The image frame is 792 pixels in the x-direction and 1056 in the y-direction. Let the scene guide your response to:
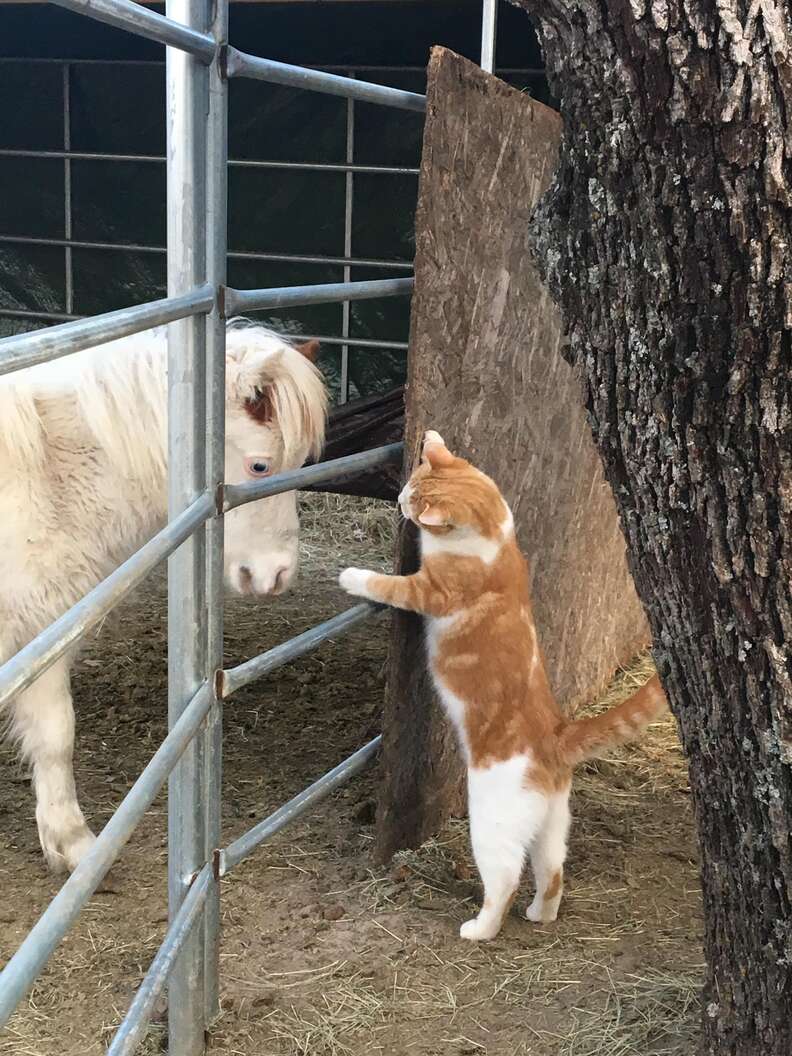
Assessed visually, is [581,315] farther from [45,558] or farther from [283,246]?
[283,246]

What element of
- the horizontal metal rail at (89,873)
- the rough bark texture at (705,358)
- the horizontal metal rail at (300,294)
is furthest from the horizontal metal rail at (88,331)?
the horizontal metal rail at (89,873)

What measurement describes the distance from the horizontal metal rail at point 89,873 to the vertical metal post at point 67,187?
5.74 metres

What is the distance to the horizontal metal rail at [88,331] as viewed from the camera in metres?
1.13

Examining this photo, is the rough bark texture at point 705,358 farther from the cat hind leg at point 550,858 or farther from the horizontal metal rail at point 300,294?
the cat hind leg at point 550,858

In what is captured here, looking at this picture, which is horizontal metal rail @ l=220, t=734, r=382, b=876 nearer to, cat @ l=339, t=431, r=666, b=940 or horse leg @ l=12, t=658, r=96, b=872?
cat @ l=339, t=431, r=666, b=940

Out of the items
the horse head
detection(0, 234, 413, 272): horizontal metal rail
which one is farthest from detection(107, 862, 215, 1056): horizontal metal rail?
detection(0, 234, 413, 272): horizontal metal rail

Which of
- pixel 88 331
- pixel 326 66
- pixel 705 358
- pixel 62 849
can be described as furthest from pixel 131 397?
pixel 326 66

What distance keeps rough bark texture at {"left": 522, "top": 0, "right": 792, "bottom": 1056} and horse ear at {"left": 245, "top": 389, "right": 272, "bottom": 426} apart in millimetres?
1306

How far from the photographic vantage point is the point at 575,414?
11.0 feet

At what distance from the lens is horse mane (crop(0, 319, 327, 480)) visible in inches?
107

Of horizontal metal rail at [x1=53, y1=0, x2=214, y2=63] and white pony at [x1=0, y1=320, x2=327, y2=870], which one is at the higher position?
horizontal metal rail at [x1=53, y1=0, x2=214, y2=63]

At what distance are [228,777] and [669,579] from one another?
7.18 ft

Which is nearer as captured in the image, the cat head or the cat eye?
the cat head

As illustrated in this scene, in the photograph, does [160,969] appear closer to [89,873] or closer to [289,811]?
[89,873]
